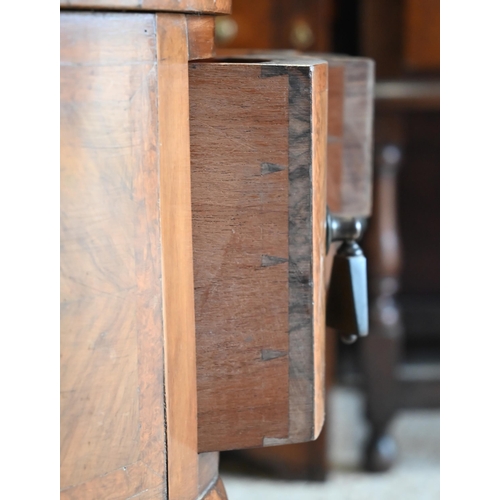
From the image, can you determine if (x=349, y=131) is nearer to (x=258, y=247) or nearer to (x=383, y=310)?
(x=258, y=247)

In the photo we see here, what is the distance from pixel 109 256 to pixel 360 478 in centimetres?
122

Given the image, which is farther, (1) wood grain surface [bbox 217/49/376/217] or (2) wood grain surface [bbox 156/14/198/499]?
(1) wood grain surface [bbox 217/49/376/217]

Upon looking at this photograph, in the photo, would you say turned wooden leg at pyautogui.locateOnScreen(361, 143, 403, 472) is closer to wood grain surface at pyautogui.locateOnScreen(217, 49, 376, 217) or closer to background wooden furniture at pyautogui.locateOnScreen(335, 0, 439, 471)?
background wooden furniture at pyautogui.locateOnScreen(335, 0, 439, 471)

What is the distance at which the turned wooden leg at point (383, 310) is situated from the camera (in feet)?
4.59

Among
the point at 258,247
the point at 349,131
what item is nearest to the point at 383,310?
the point at 349,131

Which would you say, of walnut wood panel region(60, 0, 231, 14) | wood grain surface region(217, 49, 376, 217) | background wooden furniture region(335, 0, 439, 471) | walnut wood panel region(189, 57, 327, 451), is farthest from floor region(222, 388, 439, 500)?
walnut wood panel region(60, 0, 231, 14)

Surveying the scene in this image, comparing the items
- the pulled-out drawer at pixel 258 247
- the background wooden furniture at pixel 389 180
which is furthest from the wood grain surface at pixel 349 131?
the background wooden furniture at pixel 389 180

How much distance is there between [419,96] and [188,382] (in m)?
1.04

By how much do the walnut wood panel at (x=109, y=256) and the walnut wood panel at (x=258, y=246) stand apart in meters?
0.04

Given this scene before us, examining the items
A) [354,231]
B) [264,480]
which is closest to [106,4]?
[354,231]

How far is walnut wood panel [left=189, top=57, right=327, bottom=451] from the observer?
0.41 meters

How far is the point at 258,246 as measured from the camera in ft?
1.39

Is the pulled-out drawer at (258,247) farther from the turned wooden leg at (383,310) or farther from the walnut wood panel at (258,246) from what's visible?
the turned wooden leg at (383,310)
